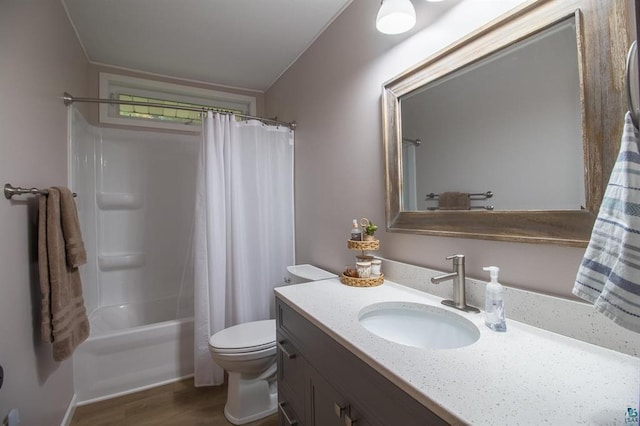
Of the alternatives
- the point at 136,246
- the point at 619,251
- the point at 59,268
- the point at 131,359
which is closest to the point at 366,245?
the point at 619,251

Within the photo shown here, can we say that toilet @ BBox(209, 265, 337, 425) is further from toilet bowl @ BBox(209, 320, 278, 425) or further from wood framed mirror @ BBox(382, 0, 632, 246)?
wood framed mirror @ BBox(382, 0, 632, 246)

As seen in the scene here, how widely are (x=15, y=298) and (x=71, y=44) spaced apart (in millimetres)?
1655

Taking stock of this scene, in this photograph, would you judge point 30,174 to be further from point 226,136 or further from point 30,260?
point 226,136

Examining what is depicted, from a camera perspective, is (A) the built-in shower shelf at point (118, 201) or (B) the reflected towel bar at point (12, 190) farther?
(A) the built-in shower shelf at point (118, 201)

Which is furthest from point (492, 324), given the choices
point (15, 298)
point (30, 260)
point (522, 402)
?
point (30, 260)

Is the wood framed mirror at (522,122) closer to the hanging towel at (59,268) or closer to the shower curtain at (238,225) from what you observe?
the shower curtain at (238,225)

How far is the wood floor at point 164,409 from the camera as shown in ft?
5.55

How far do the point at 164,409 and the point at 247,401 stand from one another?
0.57 meters

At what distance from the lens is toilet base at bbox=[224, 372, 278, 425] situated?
1675mm

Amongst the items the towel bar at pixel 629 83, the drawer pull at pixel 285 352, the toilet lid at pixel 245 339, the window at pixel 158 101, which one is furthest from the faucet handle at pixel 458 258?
the window at pixel 158 101

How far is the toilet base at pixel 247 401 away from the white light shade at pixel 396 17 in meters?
1.97

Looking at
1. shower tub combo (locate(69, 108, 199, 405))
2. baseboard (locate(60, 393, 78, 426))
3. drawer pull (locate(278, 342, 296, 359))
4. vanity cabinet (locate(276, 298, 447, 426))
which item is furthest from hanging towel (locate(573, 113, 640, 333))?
baseboard (locate(60, 393, 78, 426))

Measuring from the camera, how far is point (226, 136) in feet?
6.91

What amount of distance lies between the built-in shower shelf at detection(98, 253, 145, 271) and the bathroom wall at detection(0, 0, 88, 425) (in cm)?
106
